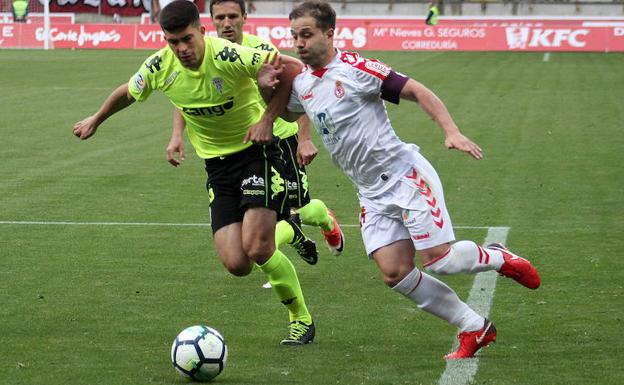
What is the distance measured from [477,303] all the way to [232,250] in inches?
73.1

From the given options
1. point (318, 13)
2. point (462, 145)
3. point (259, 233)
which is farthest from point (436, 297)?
point (318, 13)

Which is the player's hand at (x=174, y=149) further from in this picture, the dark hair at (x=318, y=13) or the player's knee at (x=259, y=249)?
the dark hair at (x=318, y=13)

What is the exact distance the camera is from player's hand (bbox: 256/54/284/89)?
23.4 feet

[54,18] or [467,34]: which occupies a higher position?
[467,34]

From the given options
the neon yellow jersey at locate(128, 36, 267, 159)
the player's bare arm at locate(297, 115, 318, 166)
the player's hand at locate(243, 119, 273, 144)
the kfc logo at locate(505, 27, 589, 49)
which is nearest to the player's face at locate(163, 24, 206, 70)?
the neon yellow jersey at locate(128, 36, 267, 159)

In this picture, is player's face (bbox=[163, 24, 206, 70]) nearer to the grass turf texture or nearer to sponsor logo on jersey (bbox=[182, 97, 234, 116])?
sponsor logo on jersey (bbox=[182, 97, 234, 116])

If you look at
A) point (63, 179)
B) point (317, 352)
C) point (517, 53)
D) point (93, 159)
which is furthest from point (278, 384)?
point (517, 53)

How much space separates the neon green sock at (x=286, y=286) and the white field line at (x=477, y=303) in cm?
95

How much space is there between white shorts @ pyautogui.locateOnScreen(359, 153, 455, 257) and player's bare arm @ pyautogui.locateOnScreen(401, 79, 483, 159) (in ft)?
1.41

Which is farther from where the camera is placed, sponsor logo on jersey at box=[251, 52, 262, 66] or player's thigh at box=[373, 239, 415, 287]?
sponsor logo on jersey at box=[251, 52, 262, 66]

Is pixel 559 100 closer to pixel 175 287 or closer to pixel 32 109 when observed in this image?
pixel 32 109

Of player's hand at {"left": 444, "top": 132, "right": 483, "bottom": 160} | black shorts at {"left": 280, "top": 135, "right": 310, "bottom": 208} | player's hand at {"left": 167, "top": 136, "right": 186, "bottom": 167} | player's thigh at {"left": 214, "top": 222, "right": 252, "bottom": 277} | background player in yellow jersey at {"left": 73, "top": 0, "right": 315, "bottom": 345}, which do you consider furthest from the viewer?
black shorts at {"left": 280, "top": 135, "right": 310, "bottom": 208}

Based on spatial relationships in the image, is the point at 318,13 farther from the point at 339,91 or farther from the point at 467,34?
the point at 467,34

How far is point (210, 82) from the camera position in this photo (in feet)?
24.5
